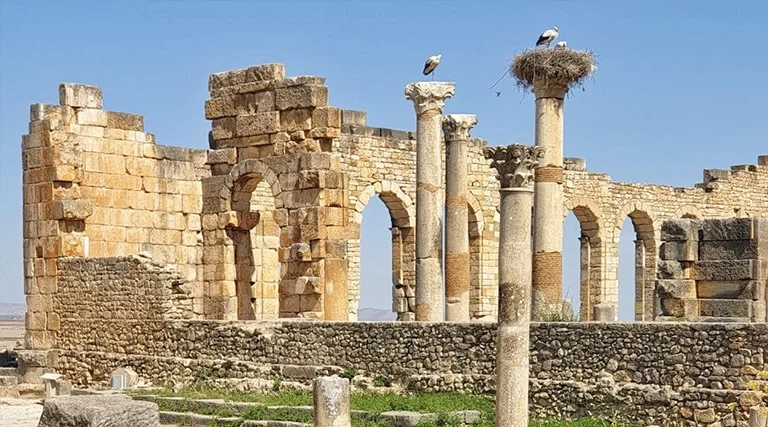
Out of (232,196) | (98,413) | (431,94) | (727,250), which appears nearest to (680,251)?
(727,250)

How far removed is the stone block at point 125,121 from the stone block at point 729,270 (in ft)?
35.5

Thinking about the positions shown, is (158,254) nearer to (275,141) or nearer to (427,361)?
(275,141)

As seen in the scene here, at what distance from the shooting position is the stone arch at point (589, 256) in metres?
30.8

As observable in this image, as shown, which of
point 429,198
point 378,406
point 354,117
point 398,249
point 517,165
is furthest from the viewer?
point 398,249

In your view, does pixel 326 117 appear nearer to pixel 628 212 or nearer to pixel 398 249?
pixel 398 249

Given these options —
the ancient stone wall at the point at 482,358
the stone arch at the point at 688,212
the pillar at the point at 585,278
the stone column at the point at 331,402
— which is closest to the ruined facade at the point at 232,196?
the ancient stone wall at the point at 482,358

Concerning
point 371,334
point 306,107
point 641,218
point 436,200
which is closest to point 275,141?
point 306,107

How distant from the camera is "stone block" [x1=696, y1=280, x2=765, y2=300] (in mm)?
16312

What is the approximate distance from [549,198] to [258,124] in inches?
194

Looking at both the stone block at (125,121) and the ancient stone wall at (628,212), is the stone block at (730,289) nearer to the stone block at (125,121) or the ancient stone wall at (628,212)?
the stone block at (125,121)

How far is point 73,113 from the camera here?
73.1 ft

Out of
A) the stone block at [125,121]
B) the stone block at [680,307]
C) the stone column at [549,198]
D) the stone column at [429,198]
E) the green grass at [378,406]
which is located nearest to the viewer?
the green grass at [378,406]

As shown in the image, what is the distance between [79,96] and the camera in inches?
882

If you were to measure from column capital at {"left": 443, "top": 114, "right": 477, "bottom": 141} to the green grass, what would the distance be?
5218mm
